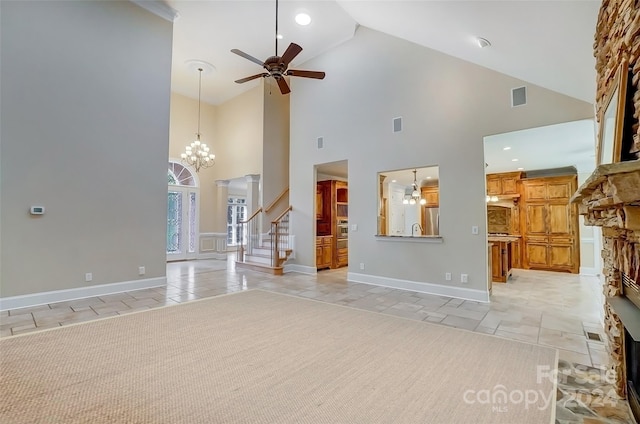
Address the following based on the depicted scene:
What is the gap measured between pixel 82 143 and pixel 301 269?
479 cm

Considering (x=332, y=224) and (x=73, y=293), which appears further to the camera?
(x=332, y=224)

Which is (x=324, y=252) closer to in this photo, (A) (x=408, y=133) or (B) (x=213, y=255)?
(A) (x=408, y=133)

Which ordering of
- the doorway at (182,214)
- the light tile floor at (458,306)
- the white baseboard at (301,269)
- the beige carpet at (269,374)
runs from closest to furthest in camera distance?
the beige carpet at (269,374)
the light tile floor at (458,306)
the white baseboard at (301,269)
the doorway at (182,214)

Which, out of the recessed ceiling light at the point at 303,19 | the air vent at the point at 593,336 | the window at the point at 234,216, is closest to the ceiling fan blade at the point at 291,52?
the recessed ceiling light at the point at 303,19

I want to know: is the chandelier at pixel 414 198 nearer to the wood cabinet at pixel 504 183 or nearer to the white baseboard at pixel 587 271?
the wood cabinet at pixel 504 183

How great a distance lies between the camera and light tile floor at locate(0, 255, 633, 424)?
292 centimetres

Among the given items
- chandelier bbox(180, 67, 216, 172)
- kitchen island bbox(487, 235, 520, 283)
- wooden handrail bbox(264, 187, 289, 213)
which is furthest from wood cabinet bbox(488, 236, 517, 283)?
chandelier bbox(180, 67, 216, 172)

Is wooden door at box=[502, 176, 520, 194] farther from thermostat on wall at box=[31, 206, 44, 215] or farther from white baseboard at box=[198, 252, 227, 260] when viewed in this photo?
thermostat on wall at box=[31, 206, 44, 215]

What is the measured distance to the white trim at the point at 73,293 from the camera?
157 inches

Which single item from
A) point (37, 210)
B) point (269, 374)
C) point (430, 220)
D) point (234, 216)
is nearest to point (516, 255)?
point (430, 220)

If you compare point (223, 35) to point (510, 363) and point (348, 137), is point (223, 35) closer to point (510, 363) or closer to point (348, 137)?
point (348, 137)

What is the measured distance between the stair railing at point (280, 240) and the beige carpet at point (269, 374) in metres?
3.51

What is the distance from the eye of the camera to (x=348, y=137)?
618cm

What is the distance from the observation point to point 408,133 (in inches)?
209
